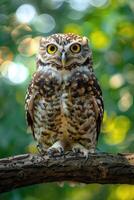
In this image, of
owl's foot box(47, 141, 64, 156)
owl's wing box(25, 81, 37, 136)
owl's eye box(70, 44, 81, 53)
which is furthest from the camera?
owl's eye box(70, 44, 81, 53)

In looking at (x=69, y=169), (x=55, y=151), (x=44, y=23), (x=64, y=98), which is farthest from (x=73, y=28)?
(x=69, y=169)

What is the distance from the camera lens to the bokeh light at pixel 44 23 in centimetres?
675

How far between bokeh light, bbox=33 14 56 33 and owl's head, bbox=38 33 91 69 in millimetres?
1164

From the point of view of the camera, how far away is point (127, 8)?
22.5ft

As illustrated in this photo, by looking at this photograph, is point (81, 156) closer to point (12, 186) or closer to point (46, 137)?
point (12, 186)

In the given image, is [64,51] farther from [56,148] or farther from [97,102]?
[56,148]

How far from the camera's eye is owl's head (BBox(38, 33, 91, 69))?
5.42 metres

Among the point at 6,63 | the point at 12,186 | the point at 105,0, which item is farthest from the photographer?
the point at 105,0

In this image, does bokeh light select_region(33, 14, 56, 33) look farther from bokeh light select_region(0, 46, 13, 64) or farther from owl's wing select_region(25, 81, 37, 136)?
owl's wing select_region(25, 81, 37, 136)

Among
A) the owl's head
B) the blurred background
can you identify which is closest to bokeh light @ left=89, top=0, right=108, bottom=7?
the blurred background

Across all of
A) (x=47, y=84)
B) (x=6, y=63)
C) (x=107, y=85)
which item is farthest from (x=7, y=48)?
(x=47, y=84)

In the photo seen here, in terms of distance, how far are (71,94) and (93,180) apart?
95 centimetres

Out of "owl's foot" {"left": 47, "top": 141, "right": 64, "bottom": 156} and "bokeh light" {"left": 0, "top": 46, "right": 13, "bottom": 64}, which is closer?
"owl's foot" {"left": 47, "top": 141, "right": 64, "bottom": 156}

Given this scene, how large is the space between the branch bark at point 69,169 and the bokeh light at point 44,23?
2405mm
